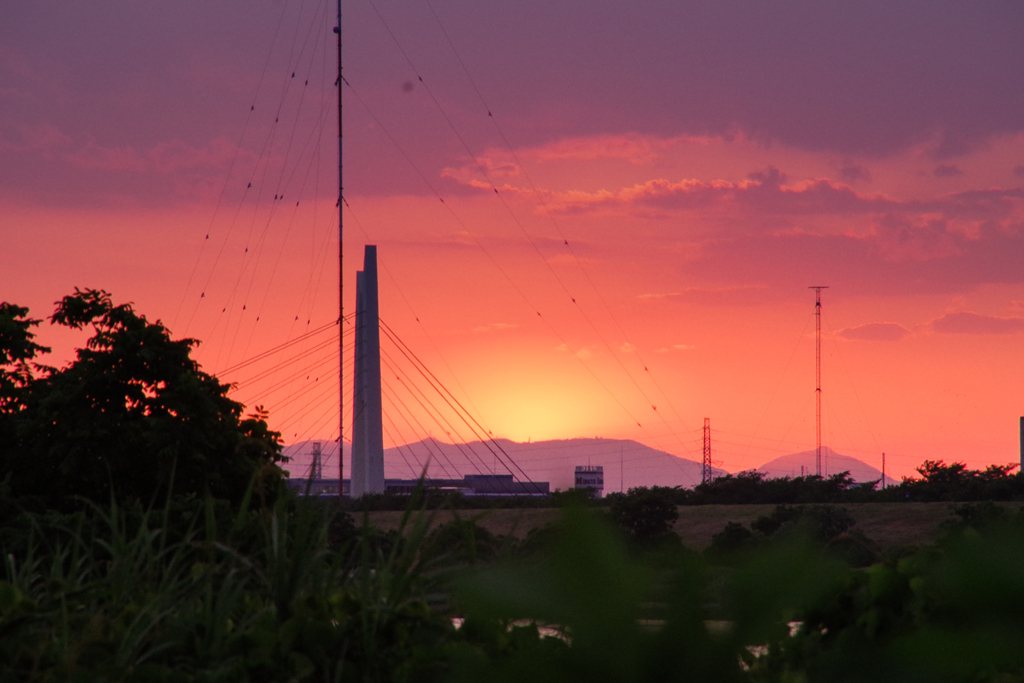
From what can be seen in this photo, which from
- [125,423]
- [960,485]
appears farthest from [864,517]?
[125,423]

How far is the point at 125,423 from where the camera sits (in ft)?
43.8

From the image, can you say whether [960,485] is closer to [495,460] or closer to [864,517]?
[864,517]

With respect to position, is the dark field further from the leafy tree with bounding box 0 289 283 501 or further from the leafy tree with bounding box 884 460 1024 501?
the leafy tree with bounding box 0 289 283 501

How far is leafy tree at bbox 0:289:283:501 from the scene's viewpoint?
13.1m

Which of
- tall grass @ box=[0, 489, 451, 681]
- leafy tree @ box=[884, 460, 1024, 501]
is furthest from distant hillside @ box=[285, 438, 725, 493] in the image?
Answer: leafy tree @ box=[884, 460, 1024, 501]

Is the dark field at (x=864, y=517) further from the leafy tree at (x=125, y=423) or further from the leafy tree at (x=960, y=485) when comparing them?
the leafy tree at (x=125, y=423)

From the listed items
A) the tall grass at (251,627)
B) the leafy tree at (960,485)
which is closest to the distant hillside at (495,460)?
the tall grass at (251,627)

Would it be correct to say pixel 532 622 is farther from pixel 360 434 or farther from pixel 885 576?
pixel 360 434

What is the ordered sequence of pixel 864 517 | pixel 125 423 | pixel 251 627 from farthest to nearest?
pixel 864 517
pixel 125 423
pixel 251 627

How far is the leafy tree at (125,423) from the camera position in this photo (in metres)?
13.1

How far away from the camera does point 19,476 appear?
45.1 ft

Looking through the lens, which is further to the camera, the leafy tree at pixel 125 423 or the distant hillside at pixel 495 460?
the leafy tree at pixel 125 423

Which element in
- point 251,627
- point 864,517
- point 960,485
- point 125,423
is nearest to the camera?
point 251,627

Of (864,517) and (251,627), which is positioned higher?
(251,627)
